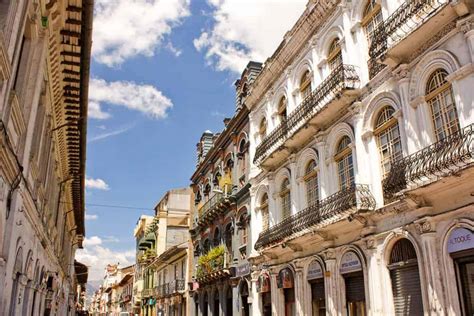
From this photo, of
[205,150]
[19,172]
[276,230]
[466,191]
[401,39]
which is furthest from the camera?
[205,150]

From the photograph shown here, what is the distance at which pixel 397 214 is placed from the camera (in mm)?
11305

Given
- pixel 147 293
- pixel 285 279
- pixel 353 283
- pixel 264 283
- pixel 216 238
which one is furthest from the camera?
pixel 147 293

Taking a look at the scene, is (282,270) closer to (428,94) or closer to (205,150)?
(428,94)

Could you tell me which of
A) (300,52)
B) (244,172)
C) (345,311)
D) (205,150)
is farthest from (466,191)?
(205,150)

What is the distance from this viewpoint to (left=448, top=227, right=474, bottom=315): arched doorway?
30.2 ft

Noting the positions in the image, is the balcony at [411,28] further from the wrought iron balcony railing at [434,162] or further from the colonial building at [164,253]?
the colonial building at [164,253]

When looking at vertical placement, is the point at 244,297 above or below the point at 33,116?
below

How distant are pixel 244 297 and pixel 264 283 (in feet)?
9.84

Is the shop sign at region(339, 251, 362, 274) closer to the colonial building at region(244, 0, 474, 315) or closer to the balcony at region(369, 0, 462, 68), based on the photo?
the colonial building at region(244, 0, 474, 315)

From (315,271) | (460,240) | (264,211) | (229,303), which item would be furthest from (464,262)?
(229,303)

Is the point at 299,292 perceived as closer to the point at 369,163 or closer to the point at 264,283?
the point at 264,283

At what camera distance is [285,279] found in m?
16.9

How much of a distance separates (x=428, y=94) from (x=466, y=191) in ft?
8.24

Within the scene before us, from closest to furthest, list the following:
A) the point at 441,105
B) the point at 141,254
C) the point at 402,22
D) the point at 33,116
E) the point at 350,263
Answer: the point at 33,116 → the point at 441,105 → the point at 402,22 → the point at 350,263 → the point at 141,254
